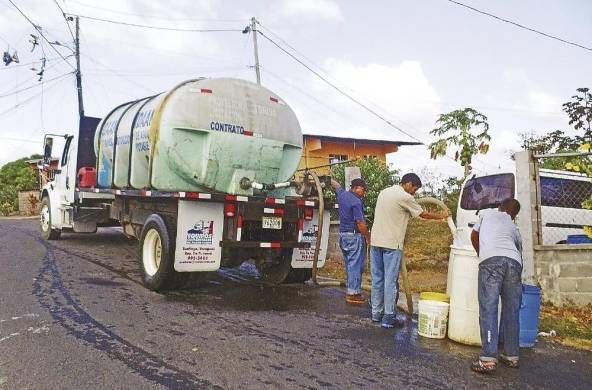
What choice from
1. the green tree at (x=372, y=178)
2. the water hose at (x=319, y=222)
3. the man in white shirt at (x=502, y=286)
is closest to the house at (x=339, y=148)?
the green tree at (x=372, y=178)

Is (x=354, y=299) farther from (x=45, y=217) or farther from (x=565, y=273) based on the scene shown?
(x=45, y=217)

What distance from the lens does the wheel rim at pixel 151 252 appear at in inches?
295

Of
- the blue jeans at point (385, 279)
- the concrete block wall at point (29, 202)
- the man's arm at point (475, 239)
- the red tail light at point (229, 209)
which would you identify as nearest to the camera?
the man's arm at point (475, 239)

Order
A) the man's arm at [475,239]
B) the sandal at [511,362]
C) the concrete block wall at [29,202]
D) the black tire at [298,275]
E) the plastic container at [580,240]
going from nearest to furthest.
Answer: the sandal at [511,362]
the man's arm at [475,239]
the plastic container at [580,240]
the black tire at [298,275]
the concrete block wall at [29,202]

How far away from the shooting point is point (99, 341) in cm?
471

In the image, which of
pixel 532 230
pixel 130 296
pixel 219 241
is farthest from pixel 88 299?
pixel 532 230

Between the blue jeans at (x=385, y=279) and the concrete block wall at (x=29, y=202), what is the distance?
1207 inches

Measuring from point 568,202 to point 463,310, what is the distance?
4.74 m

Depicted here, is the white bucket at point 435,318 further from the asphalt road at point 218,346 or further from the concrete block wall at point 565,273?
the concrete block wall at point 565,273

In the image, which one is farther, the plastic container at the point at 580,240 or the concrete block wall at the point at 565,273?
the plastic container at the point at 580,240

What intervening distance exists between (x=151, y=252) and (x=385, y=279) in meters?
3.71

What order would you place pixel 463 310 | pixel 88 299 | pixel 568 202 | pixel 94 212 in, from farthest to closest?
1. pixel 94 212
2. pixel 568 202
3. pixel 88 299
4. pixel 463 310

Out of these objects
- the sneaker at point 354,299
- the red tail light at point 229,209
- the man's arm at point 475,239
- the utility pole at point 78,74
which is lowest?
the sneaker at point 354,299

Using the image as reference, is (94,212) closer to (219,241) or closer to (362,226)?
(219,241)
